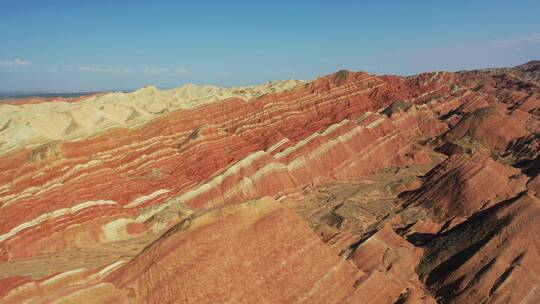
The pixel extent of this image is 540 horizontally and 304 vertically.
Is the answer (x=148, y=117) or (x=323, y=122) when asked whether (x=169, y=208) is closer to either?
(x=148, y=117)

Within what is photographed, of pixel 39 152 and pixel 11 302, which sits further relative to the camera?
pixel 39 152

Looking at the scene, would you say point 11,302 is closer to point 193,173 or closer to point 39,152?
point 39,152

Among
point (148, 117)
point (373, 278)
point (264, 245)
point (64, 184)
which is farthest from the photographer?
point (148, 117)

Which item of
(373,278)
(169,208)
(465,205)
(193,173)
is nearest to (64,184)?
(169,208)

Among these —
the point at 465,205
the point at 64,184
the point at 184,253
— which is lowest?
the point at 465,205

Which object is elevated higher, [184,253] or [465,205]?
[184,253]

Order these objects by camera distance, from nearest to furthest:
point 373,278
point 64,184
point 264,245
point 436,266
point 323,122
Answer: point 264,245 → point 373,278 → point 436,266 → point 64,184 → point 323,122
